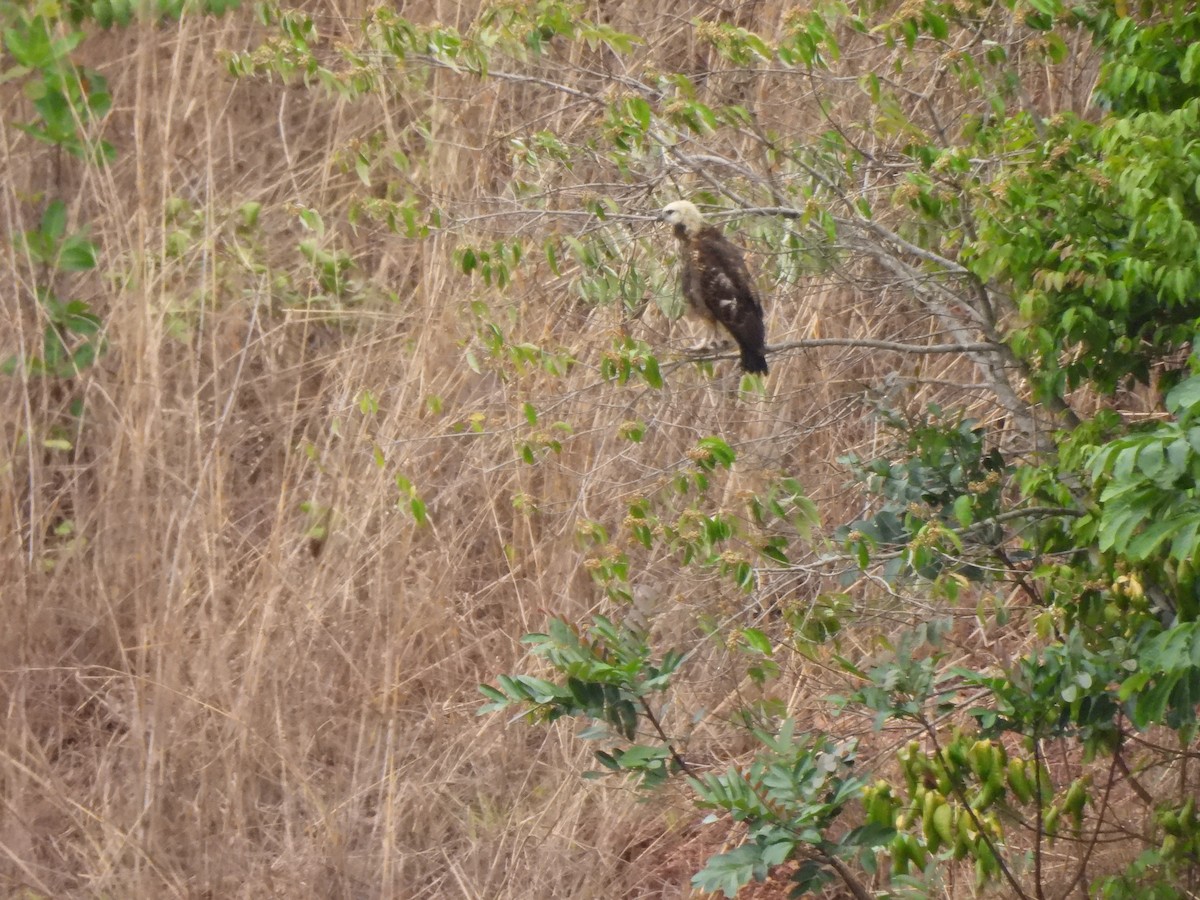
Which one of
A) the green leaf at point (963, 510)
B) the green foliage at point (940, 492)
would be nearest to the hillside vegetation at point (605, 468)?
the green foliage at point (940, 492)

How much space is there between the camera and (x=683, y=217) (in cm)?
350

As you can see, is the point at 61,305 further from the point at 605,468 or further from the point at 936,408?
the point at 936,408

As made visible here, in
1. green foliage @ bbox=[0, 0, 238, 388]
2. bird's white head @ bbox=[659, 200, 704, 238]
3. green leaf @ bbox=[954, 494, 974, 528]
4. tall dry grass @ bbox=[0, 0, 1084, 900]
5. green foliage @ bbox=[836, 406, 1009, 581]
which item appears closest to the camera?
green leaf @ bbox=[954, 494, 974, 528]

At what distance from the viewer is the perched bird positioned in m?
3.68

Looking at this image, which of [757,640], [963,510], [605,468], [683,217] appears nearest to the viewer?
[757,640]

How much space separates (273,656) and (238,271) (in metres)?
1.90

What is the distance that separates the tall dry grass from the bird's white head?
0.33ft

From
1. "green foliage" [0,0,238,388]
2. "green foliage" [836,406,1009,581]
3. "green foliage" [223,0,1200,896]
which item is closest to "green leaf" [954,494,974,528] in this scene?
"green foliage" [223,0,1200,896]

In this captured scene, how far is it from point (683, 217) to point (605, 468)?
38.9 inches

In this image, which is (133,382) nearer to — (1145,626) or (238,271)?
(238,271)

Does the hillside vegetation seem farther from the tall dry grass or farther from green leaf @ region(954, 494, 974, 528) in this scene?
green leaf @ region(954, 494, 974, 528)

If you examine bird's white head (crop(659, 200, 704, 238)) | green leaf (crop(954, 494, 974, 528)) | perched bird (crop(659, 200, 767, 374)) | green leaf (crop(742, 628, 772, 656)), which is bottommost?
green leaf (crop(742, 628, 772, 656))

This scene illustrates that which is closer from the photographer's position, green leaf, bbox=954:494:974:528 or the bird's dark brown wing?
green leaf, bbox=954:494:974:528

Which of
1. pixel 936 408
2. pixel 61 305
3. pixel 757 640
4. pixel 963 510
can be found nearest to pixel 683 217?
pixel 936 408
